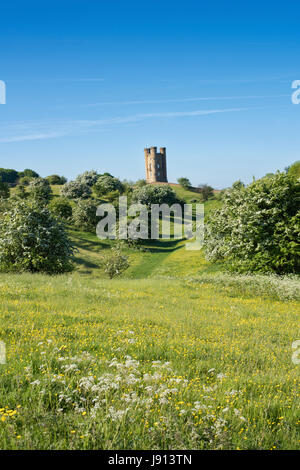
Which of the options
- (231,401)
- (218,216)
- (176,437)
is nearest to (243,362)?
(231,401)

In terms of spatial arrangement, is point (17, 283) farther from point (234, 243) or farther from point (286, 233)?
point (286, 233)

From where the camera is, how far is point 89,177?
98062 millimetres

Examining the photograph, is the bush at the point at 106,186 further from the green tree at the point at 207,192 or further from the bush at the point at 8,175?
the bush at the point at 8,175

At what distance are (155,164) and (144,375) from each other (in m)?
157

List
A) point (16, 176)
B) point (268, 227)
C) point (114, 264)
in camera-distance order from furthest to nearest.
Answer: point (16, 176) → point (114, 264) → point (268, 227)

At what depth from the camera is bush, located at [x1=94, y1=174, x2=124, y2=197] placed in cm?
8844

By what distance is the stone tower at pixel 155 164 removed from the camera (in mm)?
158125

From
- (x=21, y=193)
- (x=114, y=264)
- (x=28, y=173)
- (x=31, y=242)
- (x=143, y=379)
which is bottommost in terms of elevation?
(x=114, y=264)

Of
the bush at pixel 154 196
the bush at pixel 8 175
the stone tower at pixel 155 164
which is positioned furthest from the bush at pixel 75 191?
the stone tower at pixel 155 164

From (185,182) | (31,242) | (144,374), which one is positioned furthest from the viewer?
(185,182)

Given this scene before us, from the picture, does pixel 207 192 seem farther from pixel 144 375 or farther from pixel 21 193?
pixel 144 375

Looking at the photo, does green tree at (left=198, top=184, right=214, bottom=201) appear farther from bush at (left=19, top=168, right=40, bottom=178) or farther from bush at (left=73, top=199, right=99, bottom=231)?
bush at (left=19, top=168, right=40, bottom=178)

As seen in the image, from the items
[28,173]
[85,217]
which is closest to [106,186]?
[85,217]

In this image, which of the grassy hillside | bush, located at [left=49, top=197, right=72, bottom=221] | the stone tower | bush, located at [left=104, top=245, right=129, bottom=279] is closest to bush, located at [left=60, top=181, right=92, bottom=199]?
bush, located at [left=49, top=197, right=72, bottom=221]
